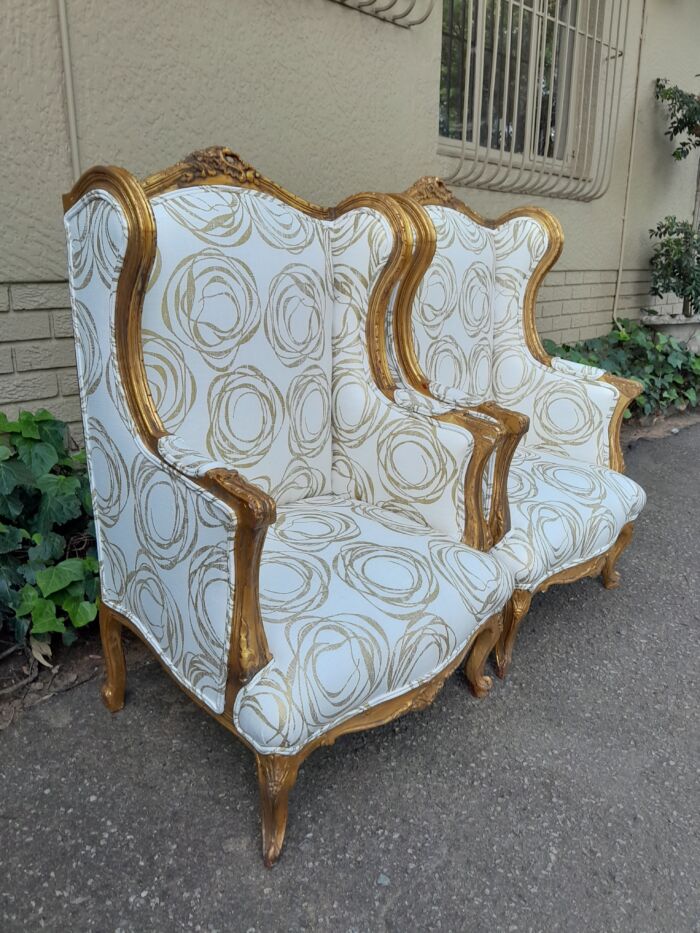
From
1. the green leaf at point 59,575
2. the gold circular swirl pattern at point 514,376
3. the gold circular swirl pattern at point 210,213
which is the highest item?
the gold circular swirl pattern at point 210,213

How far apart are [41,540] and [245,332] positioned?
2.42ft

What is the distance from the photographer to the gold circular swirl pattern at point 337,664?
3.14 feet

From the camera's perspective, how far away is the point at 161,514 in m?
1.06

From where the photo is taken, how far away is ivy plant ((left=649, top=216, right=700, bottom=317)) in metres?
3.81

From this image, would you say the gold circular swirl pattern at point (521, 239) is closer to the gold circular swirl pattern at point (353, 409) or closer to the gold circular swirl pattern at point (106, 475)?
the gold circular swirl pattern at point (353, 409)

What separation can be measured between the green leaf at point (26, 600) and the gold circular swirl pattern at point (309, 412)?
0.69 meters

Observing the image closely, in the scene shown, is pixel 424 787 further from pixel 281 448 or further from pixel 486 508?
pixel 281 448

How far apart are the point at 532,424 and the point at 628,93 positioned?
2.73 meters

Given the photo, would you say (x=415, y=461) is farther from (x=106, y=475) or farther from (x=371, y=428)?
(x=106, y=475)

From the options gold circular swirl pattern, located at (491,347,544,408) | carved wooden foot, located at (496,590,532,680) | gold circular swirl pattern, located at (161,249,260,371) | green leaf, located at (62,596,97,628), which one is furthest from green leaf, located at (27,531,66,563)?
gold circular swirl pattern, located at (491,347,544,408)

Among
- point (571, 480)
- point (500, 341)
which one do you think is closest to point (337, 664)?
point (571, 480)

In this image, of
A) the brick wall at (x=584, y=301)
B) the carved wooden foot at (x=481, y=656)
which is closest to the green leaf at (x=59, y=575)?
the carved wooden foot at (x=481, y=656)

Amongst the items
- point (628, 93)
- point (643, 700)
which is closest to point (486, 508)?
point (643, 700)

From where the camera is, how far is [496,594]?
1242 millimetres
